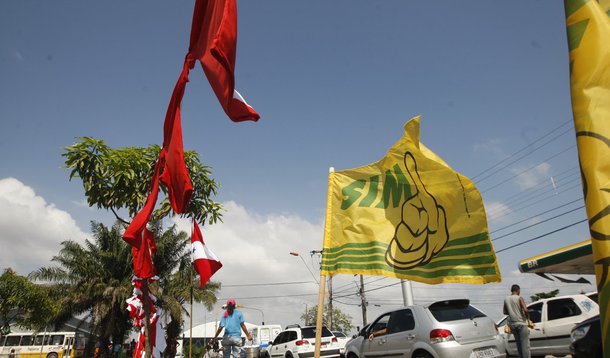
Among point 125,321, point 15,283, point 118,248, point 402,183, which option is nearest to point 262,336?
point 125,321

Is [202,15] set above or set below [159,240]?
below

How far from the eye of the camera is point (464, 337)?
7.32m

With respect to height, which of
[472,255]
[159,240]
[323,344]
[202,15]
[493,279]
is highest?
[159,240]

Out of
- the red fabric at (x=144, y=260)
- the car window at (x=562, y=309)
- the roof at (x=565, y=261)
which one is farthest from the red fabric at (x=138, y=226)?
the roof at (x=565, y=261)

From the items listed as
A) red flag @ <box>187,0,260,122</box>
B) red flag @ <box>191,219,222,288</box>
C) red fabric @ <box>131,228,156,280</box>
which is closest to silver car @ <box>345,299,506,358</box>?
red flag @ <box>191,219,222,288</box>

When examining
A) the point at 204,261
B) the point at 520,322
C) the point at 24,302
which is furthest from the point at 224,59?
the point at 24,302

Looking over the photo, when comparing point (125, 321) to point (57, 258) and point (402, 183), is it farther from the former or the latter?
point (402, 183)

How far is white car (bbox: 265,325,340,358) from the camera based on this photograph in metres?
15.8

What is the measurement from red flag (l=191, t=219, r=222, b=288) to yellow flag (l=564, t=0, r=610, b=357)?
16.2 feet

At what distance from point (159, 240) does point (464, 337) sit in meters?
23.4

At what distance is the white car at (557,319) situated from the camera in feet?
31.0

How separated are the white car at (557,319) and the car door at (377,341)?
9.85ft

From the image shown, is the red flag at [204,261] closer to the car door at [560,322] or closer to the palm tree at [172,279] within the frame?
the car door at [560,322]

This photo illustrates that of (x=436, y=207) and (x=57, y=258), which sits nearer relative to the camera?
(x=436, y=207)
